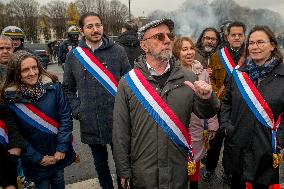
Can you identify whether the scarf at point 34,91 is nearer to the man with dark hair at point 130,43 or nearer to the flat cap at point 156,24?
the flat cap at point 156,24

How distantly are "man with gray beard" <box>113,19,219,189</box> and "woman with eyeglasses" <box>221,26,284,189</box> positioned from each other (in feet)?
2.24

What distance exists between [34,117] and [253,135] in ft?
6.78

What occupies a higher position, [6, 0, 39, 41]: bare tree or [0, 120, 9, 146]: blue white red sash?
[6, 0, 39, 41]: bare tree

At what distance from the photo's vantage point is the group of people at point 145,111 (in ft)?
8.99

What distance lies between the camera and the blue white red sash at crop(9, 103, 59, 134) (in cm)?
326

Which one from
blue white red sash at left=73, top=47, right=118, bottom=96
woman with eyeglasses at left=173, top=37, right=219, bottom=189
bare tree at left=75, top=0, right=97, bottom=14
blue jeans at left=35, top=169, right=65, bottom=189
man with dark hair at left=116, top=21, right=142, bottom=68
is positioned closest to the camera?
blue jeans at left=35, top=169, right=65, bottom=189

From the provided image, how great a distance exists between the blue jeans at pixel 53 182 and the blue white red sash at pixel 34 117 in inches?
18.6

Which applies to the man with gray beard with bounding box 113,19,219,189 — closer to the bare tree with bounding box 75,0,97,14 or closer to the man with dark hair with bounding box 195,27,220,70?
the man with dark hair with bounding box 195,27,220,70

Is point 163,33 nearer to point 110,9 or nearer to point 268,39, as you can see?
point 268,39

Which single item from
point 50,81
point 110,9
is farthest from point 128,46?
point 110,9

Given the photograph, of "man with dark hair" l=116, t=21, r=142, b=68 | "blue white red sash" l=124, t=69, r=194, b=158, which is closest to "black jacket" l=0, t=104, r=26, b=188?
"blue white red sash" l=124, t=69, r=194, b=158

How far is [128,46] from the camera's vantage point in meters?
6.61

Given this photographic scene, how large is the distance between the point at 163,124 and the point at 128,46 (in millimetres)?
4094

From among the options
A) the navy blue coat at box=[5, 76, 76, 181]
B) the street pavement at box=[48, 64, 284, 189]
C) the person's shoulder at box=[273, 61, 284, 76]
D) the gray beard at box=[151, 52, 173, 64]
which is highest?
the gray beard at box=[151, 52, 173, 64]
